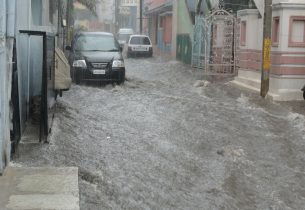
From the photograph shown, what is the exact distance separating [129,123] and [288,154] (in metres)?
3.36

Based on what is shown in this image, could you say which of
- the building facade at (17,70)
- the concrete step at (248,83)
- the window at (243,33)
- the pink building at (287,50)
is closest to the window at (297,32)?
the pink building at (287,50)

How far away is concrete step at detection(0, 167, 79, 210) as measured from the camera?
543cm

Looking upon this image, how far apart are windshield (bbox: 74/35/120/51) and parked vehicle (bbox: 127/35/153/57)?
58.2 ft

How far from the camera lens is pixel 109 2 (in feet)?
321

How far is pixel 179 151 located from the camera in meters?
9.22

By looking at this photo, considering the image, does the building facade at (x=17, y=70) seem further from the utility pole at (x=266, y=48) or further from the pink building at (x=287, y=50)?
the pink building at (x=287, y=50)

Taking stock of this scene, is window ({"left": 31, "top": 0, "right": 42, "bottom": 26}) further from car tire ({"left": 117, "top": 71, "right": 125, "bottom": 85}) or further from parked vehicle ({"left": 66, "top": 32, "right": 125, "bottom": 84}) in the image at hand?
car tire ({"left": 117, "top": 71, "right": 125, "bottom": 85})

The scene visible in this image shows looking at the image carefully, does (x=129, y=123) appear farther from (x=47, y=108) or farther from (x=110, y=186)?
(x=110, y=186)

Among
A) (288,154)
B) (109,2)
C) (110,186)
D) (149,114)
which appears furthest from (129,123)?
(109,2)

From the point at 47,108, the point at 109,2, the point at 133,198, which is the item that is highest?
the point at 109,2

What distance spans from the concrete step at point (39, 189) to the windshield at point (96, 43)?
11914 mm

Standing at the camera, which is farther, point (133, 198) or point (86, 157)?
point (86, 157)

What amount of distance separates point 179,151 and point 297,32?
7126mm

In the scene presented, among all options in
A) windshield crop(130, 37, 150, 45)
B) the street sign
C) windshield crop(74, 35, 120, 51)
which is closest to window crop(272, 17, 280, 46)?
windshield crop(74, 35, 120, 51)
